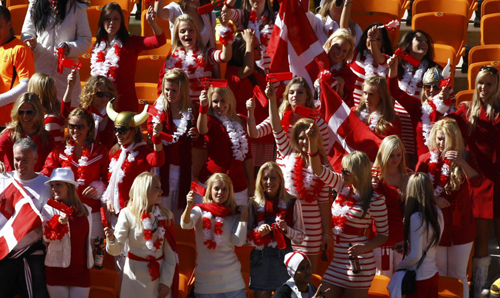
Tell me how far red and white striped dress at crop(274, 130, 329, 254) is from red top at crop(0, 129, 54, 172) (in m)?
1.71

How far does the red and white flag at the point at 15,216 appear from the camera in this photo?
525 cm

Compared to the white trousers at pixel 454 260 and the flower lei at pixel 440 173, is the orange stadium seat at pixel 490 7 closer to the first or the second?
the flower lei at pixel 440 173

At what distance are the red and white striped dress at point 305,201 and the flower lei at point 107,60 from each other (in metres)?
1.64

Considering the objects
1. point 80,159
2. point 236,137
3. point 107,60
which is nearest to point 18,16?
point 107,60

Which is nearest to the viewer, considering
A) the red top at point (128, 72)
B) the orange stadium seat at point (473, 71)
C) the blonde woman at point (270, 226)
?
the blonde woman at point (270, 226)

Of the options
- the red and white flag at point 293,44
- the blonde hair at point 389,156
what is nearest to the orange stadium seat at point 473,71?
the red and white flag at point 293,44

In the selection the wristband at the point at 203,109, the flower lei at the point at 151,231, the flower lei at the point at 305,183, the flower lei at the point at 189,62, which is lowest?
the flower lei at the point at 151,231

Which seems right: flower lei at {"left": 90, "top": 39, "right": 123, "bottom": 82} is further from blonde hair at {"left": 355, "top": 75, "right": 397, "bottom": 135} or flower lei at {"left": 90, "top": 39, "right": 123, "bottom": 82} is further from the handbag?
the handbag

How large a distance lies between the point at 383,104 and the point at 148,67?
2.72m

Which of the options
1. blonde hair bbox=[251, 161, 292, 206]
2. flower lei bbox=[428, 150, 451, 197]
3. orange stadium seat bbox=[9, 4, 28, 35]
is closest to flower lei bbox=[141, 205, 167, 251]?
blonde hair bbox=[251, 161, 292, 206]

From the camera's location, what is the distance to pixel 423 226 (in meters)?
5.30

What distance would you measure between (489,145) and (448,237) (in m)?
0.90

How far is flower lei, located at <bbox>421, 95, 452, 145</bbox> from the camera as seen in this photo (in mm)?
6328

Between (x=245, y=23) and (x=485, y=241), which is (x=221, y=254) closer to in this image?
(x=485, y=241)
